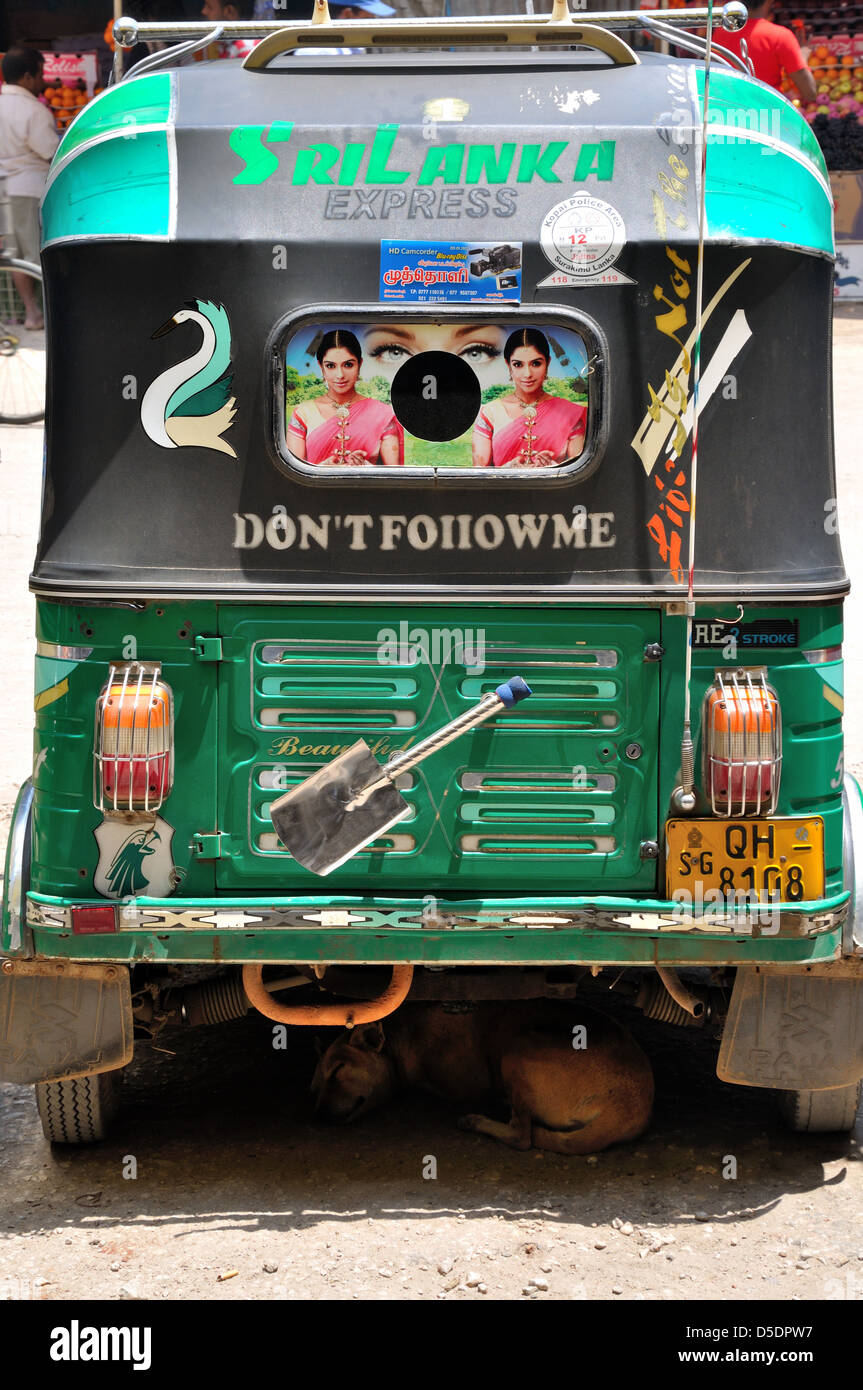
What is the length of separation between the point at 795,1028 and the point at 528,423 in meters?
1.87

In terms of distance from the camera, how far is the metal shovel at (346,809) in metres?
4.13

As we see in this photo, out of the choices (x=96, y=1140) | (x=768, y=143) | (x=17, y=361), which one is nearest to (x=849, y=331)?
(x=17, y=361)

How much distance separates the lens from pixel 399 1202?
4.46m

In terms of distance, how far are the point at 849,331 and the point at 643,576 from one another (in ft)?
40.0

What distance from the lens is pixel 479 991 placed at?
4.59 m

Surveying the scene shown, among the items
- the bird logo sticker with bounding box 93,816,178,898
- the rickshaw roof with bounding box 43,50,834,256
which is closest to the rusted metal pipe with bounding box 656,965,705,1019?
the bird logo sticker with bounding box 93,816,178,898

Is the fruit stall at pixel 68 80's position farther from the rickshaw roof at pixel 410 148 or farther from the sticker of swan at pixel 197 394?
the sticker of swan at pixel 197 394

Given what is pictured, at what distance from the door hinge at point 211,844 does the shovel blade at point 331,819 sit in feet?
0.59

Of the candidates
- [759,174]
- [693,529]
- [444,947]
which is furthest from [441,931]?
[759,174]

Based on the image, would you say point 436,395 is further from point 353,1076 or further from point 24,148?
point 24,148

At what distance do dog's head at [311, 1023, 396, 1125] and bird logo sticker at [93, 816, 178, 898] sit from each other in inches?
39.5

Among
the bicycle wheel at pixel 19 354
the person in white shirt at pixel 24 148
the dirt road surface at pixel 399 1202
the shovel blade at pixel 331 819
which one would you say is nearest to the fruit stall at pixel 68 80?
the person in white shirt at pixel 24 148

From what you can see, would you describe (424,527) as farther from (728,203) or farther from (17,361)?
(17,361)

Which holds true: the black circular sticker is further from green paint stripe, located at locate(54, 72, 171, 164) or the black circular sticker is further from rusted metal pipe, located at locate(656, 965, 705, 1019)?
rusted metal pipe, located at locate(656, 965, 705, 1019)
